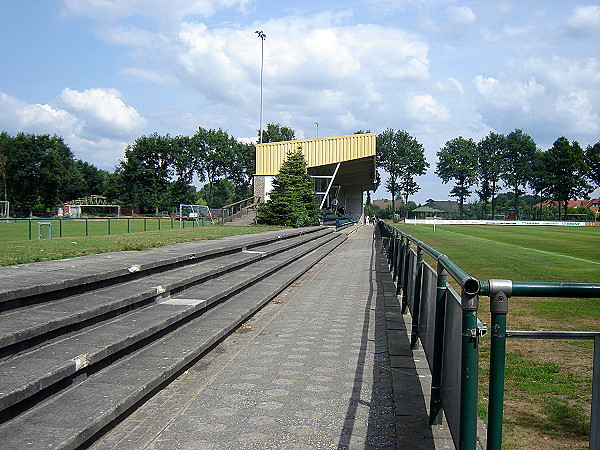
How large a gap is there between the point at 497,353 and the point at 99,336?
13.5 feet

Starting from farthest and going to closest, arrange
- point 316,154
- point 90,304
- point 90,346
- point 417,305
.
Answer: point 316,154 < point 417,305 < point 90,304 < point 90,346

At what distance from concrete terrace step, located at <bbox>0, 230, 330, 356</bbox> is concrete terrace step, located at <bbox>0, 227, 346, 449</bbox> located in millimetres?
11

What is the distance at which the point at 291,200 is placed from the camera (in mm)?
37750

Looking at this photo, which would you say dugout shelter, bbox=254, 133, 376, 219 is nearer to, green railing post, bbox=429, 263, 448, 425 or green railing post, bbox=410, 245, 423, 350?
green railing post, bbox=410, 245, 423, 350

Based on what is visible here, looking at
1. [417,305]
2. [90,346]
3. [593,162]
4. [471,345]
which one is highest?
[593,162]

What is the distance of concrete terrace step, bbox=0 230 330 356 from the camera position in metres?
4.68

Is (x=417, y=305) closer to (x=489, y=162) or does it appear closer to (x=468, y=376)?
(x=468, y=376)

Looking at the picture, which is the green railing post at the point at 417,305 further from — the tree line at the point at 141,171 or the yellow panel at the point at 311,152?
the tree line at the point at 141,171

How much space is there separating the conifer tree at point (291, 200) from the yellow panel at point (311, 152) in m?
10.9

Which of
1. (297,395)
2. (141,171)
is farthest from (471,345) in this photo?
(141,171)

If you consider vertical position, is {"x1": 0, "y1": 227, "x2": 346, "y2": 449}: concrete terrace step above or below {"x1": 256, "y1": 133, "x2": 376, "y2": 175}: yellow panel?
below

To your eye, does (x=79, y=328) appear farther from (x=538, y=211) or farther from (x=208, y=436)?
(x=538, y=211)

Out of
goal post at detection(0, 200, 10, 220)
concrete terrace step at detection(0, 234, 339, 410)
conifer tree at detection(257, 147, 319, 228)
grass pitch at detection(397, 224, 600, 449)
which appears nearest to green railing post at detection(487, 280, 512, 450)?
grass pitch at detection(397, 224, 600, 449)

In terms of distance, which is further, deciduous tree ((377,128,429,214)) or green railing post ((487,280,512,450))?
deciduous tree ((377,128,429,214))
